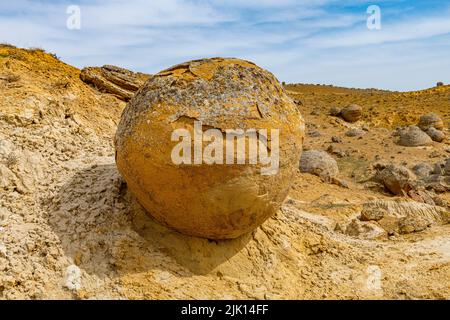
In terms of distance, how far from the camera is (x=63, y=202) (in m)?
5.11

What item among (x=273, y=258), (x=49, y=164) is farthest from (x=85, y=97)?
(x=273, y=258)

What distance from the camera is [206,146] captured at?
4.27 meters

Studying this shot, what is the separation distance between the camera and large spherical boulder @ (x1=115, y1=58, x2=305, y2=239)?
4.34m

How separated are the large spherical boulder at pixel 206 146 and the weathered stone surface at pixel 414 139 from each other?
526 inches

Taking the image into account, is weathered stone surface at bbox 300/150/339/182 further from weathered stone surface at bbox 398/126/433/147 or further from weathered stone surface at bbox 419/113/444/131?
weathered stone surface at bbox 419/113/444/131

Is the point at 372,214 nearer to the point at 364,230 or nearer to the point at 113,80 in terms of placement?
the point at 364,230

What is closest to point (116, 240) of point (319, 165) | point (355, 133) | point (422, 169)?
point (319, 165)

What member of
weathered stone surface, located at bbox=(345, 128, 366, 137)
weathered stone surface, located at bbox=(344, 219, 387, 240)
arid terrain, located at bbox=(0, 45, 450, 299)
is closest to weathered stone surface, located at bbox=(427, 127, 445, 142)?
weathered stone surface, located at bbox=(345, 128, 366, 137)

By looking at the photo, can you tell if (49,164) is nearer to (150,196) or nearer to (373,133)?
(150,196)

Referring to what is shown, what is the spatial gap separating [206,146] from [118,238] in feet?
4.23
